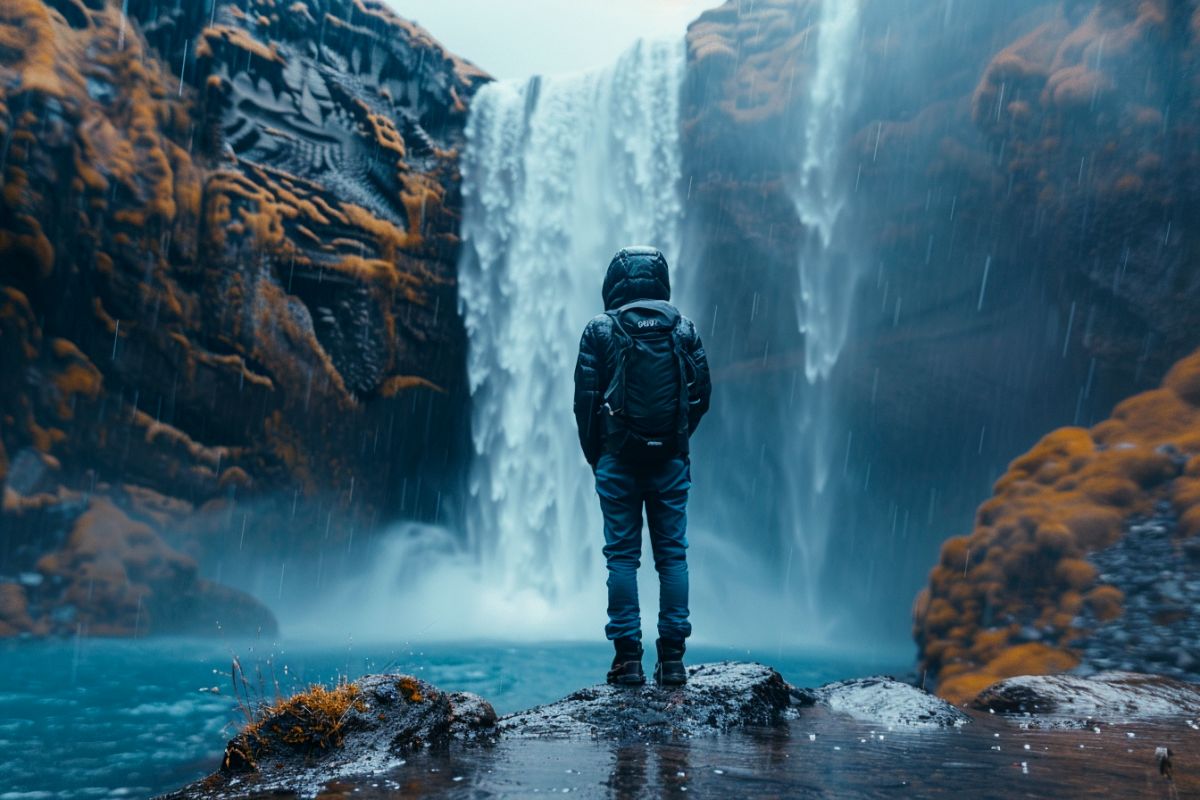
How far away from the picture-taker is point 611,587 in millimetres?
3783

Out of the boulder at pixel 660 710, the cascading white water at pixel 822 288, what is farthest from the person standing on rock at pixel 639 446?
the cascading white water at pixel 822 288

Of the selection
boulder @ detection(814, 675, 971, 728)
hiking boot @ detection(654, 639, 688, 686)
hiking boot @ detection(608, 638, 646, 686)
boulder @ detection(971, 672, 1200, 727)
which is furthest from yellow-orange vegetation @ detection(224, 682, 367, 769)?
boulder @ detection(971, 672, 1200, 727)

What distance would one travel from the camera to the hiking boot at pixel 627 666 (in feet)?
12.2

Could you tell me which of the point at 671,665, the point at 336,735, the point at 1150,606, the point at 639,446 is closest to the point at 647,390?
the point at 639,446

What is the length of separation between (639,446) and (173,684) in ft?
22.6

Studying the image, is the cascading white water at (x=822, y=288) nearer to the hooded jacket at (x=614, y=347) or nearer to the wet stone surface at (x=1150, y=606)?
the wet stone surface at (x=1150, y=606)

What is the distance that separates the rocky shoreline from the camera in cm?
257

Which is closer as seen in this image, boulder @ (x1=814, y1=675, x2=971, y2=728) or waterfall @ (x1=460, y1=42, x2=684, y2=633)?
boulder @ (x1=814, y1=675, x2=971, y2=728)

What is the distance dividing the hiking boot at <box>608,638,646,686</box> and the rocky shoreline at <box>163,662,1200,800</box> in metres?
0.07

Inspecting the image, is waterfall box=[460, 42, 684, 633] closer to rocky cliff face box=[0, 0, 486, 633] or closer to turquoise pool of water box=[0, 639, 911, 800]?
rocky cliff face box=[0, 0, 486, 633]

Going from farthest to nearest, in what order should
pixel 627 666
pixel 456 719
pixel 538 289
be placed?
1. pixel 538 289
2. pixel 627 666
3. pixel 456 719

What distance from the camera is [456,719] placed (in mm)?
3055

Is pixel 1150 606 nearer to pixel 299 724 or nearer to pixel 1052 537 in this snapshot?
pixel 1052 537

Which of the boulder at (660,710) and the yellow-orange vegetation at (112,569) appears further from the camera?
the yellow-orange vegetation at (112,569)
